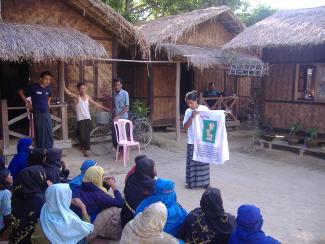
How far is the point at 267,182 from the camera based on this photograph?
713 cm

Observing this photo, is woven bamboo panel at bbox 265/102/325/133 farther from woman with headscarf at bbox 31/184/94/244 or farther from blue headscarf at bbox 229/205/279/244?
woman with headscarf at bbox 31/184/94/244

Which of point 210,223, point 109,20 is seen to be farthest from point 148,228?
point 109,20

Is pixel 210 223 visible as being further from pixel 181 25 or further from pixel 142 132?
pixel 181 25

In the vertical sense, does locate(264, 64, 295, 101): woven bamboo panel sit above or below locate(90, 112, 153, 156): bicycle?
above

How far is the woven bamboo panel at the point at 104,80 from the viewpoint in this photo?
9.89 m

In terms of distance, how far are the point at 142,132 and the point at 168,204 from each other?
6402mm

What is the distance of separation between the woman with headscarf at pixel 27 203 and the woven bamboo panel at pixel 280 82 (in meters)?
8.33

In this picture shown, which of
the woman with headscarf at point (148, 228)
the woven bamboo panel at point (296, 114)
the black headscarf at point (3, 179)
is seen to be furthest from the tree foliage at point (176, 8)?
the woman with headscarf at point (148, 228)

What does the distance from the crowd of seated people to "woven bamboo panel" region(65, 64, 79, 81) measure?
5.04 m

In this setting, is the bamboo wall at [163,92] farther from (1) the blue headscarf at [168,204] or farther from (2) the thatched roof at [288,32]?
(1) the blue headscarf at [168,204]

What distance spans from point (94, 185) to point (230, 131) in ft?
30.6

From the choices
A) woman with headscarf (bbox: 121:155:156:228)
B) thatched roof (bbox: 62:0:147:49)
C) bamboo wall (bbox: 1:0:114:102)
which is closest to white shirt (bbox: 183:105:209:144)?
woman with headscarf (bbox: 121:155:156:228)

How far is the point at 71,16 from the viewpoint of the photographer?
916cm

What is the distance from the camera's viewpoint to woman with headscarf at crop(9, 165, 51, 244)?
3.39m
